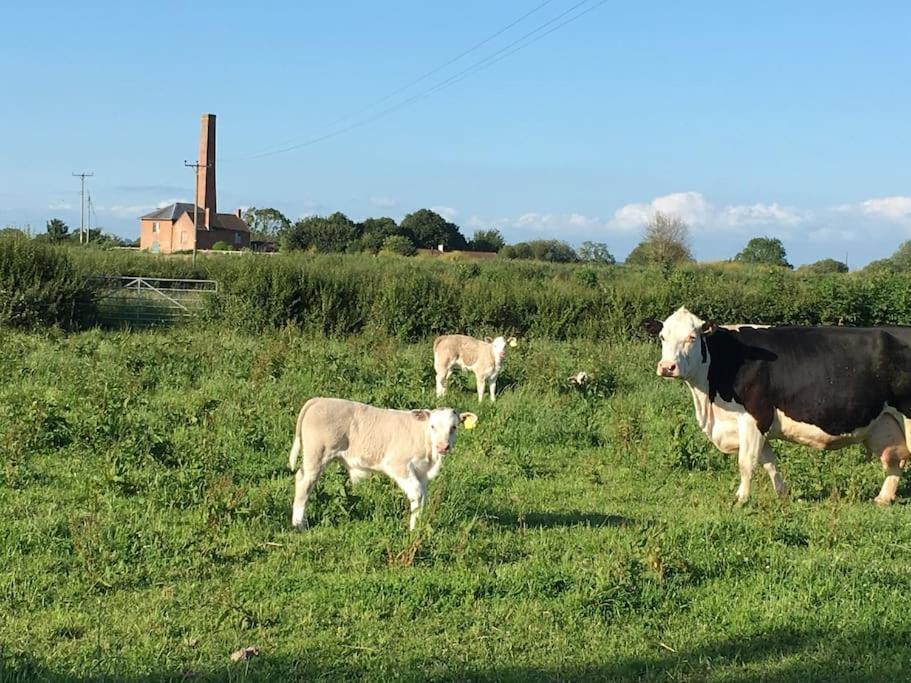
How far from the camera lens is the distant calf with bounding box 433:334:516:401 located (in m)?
16.5

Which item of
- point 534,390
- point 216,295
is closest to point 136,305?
point 216,295

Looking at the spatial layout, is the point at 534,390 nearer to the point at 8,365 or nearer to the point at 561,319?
the point at 8,365

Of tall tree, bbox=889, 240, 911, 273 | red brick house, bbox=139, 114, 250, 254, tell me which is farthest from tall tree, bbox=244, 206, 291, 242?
tall tree, bbox=889, 240, 911, 273

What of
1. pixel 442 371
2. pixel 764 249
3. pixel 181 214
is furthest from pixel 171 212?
pixel 442 371

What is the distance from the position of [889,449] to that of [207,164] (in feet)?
251

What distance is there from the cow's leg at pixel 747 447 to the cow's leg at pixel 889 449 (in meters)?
1.31

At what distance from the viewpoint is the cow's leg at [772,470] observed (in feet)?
33.1

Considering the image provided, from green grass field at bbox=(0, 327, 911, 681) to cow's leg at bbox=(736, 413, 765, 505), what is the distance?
0.36 m

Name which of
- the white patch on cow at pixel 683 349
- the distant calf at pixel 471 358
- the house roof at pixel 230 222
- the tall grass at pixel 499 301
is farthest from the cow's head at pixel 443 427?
the house roof at pixel 230 222

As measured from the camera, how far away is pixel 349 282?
28484 mm

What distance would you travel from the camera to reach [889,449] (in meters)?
10.3

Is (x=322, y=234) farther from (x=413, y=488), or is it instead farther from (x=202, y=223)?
(x=413, y=488)

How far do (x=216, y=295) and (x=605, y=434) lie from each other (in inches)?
684

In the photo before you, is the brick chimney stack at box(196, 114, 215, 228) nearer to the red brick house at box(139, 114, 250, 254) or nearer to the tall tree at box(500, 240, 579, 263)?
the red brick house at box(139, 114, 250, 254)
